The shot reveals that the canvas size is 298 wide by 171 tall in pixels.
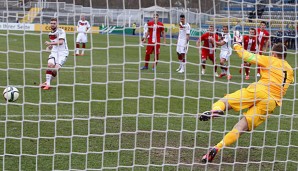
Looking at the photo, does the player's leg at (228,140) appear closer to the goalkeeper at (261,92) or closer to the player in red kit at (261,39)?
the goalkeeper at (261,92)

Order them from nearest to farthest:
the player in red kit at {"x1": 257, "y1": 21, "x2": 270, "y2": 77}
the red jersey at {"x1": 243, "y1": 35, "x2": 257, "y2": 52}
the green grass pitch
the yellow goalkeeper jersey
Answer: the green grass pitch, the yellow goalkeeper jersey, the player in red kit at {"x1": 257, "y1": 21, "x2": 270, "y2": 77}, the red jersey at {"x1": 243, "y1": 35, "x2": 257, "y2": 52}

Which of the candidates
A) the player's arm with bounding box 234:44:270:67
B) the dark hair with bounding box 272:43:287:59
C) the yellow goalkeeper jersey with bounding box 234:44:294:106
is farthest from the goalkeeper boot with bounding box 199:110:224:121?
the dark hair with bounding box 272:43:287:59

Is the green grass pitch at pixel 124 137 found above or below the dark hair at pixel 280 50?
below

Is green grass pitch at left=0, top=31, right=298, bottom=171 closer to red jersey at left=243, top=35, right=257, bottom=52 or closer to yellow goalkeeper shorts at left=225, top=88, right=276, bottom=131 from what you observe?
yellow goalkeeper shorts at left=225, top=88, right=276, bottom=131

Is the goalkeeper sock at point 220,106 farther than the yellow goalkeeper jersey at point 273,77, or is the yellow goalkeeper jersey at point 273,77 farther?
the yellow goalkeeper jersey at point 273,77

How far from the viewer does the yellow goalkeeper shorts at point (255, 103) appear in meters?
6.31

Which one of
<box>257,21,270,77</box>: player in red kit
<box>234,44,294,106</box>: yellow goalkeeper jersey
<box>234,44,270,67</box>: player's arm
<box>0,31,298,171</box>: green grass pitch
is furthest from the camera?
<box>257,21,270,77</box>: player in red kit

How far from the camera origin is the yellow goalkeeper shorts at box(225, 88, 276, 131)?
6312 millimetres

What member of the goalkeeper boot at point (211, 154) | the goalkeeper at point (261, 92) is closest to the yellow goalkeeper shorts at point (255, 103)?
the goalkeeper at point (261, 92)

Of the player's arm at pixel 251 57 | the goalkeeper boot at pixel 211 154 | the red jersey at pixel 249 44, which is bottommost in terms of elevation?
the goalkeeper boot at pixel 211 154

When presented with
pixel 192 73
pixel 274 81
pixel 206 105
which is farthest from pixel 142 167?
pixel 192 73

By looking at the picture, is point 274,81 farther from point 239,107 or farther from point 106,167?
point 106,167

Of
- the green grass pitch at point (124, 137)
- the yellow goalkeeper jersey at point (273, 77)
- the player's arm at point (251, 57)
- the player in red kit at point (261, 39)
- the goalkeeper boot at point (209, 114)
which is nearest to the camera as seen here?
the green grass pitch at point (124, 137)

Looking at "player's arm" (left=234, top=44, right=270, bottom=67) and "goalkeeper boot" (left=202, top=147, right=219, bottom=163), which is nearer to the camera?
"goalkeeper boot" (left=202, top=147, right=219, bottom=163)
